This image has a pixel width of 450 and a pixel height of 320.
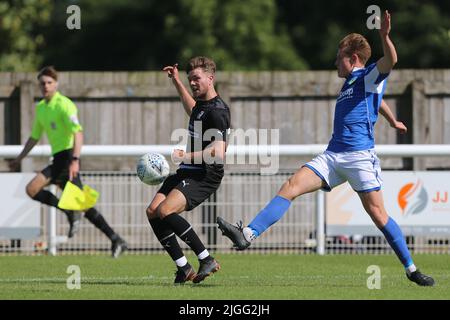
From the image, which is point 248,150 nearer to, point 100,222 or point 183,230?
point 100,222

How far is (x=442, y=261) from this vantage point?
14125mm

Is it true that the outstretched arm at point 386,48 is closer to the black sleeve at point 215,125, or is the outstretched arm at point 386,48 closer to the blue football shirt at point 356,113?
the blue football shirt at point 356,113

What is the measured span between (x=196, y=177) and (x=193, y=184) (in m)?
0.07

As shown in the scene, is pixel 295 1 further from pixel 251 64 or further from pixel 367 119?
pixel 367 119

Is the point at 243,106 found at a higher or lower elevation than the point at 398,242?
higher

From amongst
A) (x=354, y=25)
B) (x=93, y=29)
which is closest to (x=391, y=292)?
(x=354, y=25)

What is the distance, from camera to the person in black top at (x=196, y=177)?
10719 millimetres

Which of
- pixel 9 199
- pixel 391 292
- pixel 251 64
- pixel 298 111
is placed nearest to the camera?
pixel 391 292

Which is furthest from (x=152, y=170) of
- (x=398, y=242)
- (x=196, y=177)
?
(x=398, y=242)

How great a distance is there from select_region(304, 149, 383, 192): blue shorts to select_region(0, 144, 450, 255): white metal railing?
14.5ft

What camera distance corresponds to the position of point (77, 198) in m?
14.5

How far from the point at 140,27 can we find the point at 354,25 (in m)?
6.72

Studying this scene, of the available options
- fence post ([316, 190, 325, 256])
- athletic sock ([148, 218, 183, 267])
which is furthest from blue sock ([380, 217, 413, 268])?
fence post ([316, 190, 325, 256])

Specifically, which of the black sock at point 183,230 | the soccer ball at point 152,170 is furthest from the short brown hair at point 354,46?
the black sock at point 183,230
